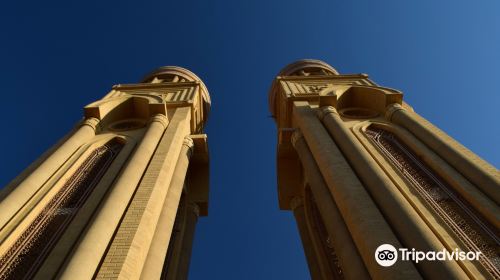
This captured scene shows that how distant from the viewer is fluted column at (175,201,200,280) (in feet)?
50.0

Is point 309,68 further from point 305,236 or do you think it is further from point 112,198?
point 112,198

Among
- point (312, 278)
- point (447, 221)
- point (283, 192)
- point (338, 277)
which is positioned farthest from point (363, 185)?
point (283, 192)

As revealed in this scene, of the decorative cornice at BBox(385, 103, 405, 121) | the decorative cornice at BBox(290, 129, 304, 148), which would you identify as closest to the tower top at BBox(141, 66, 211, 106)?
the decorative cornice at BBox(290, 129, 304, 148)

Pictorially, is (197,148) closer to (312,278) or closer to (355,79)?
(312,278)

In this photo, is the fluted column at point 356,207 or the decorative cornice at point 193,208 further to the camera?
the decorative cornice at point 193,208

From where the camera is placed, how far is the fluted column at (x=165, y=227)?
10.1 meters

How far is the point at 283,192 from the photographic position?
2102 cm

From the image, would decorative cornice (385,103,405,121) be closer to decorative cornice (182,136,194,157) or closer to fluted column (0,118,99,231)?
decorative cornice (182,136,194,157)

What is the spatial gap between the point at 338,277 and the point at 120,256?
332 inches

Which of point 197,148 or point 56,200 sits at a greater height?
point 197,148

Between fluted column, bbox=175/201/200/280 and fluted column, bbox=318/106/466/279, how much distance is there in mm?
6857

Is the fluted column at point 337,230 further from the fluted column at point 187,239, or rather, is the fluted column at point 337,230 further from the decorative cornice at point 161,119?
the decorative cornice at point 161,119

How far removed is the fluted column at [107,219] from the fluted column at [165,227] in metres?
1.11

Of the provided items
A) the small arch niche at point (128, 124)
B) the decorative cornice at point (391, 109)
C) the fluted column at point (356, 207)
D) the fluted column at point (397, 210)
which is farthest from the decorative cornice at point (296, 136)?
the small arch niche at point (128, 124)
